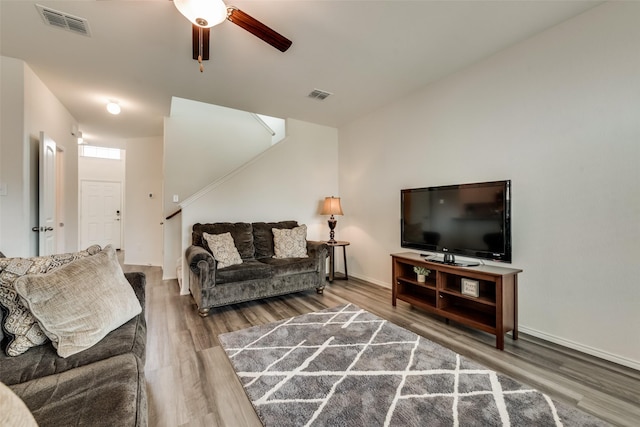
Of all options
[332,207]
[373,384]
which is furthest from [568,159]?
[332,207]

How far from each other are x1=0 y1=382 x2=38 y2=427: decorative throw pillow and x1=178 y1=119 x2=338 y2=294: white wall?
3.02 m

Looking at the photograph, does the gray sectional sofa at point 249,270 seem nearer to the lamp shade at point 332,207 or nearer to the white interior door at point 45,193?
the lamp shade at point 332,207

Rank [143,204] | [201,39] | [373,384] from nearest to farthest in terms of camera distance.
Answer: [373,384]
[201,39]
[143,204]

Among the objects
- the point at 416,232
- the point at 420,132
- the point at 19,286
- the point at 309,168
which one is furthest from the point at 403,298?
the point at 19,286

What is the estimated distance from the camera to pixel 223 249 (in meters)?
3.10

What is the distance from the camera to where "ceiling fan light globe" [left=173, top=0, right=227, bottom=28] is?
1.51 m

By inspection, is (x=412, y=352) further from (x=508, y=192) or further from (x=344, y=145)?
(x=344, y=145)

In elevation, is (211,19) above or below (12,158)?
above

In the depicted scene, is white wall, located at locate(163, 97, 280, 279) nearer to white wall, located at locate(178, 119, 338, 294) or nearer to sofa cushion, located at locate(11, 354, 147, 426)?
white wall, located at locate(178, 119, 338, 294)

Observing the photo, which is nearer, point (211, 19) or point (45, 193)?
point (211, 19)

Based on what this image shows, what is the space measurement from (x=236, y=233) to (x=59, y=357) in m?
2.34

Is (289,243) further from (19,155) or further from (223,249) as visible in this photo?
(19,155)

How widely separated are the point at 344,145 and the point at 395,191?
1.48 m

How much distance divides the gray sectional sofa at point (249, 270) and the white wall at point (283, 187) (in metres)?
0.28
